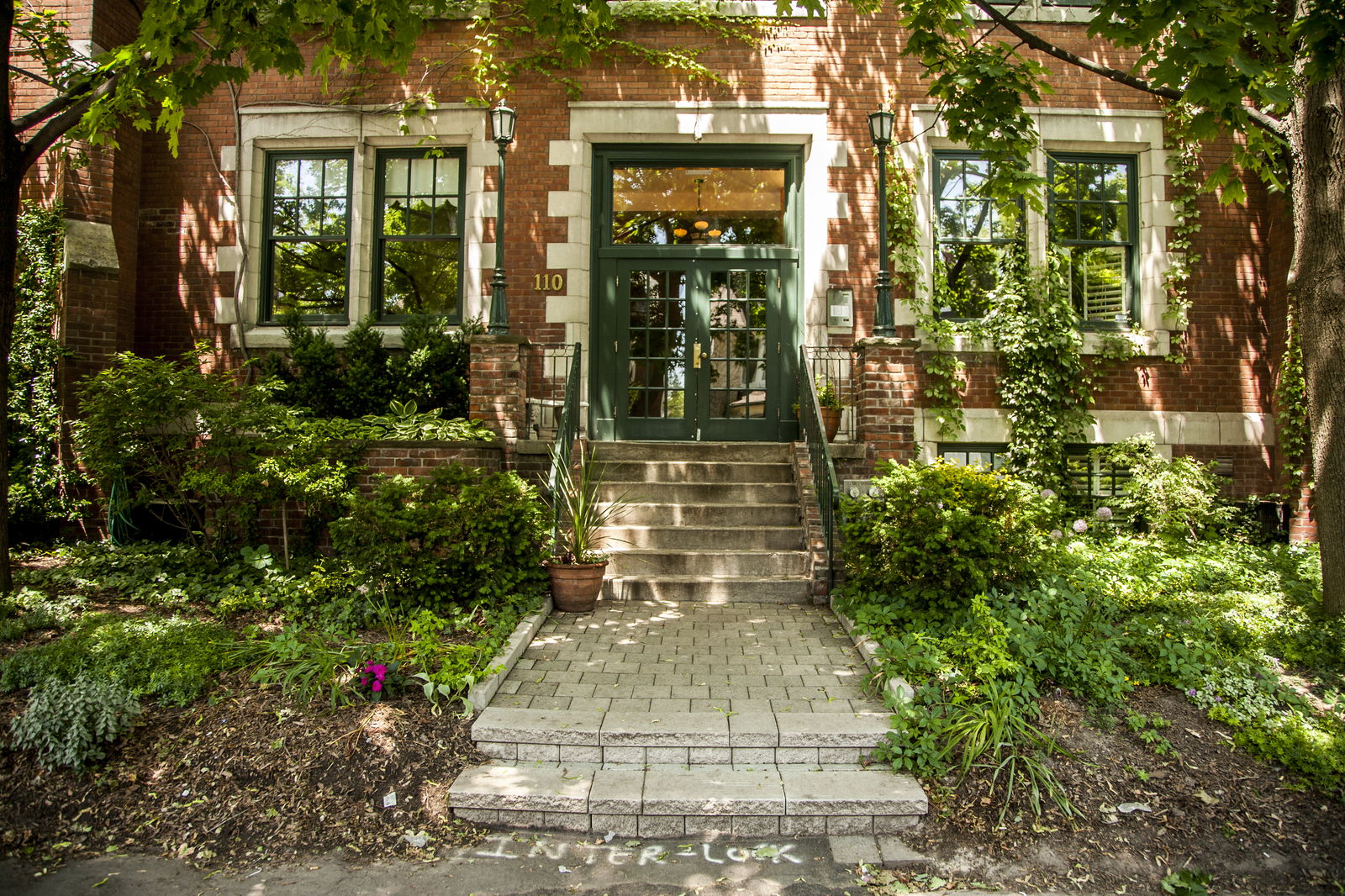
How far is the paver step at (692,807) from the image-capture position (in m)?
3.36

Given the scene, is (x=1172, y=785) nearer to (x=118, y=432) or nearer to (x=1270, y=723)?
(x=1270, y=723)

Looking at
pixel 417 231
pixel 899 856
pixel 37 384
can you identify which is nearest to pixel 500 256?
pixel 417 231

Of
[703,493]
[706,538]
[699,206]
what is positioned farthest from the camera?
[699,206]

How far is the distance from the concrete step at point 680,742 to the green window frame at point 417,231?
616 centimetres

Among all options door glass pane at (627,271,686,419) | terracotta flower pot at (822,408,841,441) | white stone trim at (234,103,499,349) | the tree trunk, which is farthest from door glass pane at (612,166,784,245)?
the tree trunk

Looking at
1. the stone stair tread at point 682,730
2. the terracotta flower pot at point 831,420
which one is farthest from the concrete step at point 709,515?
the stone stair tread at point 682,730

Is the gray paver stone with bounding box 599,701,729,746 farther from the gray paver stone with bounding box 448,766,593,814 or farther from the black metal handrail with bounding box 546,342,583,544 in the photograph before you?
the black metal handrail with bounding box 546,342,583,544

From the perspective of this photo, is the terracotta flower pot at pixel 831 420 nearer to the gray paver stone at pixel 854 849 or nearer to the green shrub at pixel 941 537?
the green shrub at pixel 941 537

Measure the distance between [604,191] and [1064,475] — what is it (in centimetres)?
616

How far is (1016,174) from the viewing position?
219 inches

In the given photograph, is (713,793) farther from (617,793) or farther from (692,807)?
(617,793)

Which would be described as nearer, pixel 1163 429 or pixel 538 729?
pixel 538 729

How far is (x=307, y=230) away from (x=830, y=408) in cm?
651

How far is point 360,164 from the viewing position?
8766 millimetres
